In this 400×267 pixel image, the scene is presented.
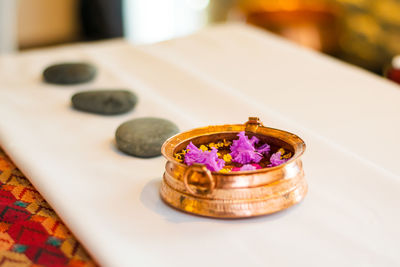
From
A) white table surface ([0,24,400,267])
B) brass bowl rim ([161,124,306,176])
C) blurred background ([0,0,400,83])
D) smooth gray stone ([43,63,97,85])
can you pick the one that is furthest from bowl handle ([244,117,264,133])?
blurred background ([0,0,400,83])

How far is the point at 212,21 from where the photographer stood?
381cm

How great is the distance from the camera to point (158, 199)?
0.91m

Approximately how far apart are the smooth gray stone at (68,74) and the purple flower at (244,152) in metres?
0.64

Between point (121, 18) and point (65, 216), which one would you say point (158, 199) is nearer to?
point (65, 216)

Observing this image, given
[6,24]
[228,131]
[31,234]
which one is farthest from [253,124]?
[6,24]

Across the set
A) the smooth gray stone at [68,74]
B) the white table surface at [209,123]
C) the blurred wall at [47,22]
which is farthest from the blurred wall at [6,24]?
the smooth gray stone at [68,74]

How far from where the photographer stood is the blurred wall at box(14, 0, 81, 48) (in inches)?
144

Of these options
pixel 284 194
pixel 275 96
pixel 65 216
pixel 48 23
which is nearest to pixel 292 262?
pixel 284 194

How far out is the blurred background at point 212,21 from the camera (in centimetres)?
276

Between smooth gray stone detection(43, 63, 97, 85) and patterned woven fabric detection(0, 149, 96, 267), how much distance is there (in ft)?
1.50

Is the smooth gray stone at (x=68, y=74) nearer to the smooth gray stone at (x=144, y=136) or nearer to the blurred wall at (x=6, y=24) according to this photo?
the smooth gray stone at (x=144, y=136)

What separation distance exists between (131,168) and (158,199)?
0.42 feet

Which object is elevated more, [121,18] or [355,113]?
[355,113]

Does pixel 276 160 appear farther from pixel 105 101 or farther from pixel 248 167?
pixel 105 101
